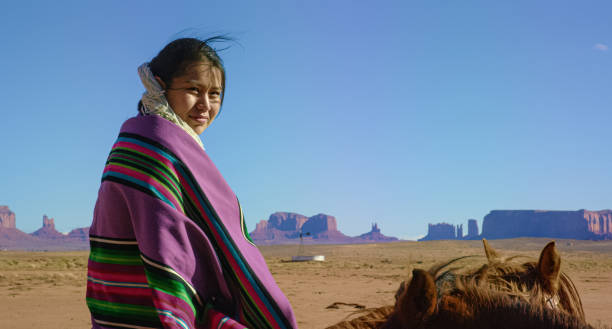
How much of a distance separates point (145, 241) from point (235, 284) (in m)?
0.24

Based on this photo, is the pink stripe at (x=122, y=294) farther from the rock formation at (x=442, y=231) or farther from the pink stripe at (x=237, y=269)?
the rock formation at (x=442, y=231)

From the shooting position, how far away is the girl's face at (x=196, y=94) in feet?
4.82

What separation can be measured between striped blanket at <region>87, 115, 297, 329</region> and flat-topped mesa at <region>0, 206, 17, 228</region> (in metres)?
225

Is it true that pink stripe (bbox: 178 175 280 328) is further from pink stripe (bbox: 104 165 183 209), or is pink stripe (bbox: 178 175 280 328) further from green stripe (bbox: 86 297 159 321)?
green stripe (bbox: 86 297 159 321)

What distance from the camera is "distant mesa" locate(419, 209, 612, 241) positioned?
130m

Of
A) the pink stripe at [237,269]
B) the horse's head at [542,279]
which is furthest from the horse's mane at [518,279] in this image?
the pink stripe at [237,269]

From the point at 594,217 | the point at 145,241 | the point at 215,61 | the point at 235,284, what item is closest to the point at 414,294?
the point at 235,284

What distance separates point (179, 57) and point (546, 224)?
15606 cm

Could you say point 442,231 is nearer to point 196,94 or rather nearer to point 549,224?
point 549,224

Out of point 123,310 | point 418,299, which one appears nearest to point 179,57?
point 123,310

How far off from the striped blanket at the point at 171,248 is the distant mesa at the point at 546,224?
142m

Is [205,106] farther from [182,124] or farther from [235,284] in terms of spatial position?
[235,284]

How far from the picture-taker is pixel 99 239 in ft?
4.33

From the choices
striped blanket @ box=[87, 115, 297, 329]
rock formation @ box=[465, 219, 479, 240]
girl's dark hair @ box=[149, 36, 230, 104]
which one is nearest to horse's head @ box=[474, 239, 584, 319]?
striped blanket @ box=[87, 115, 297, 329]
